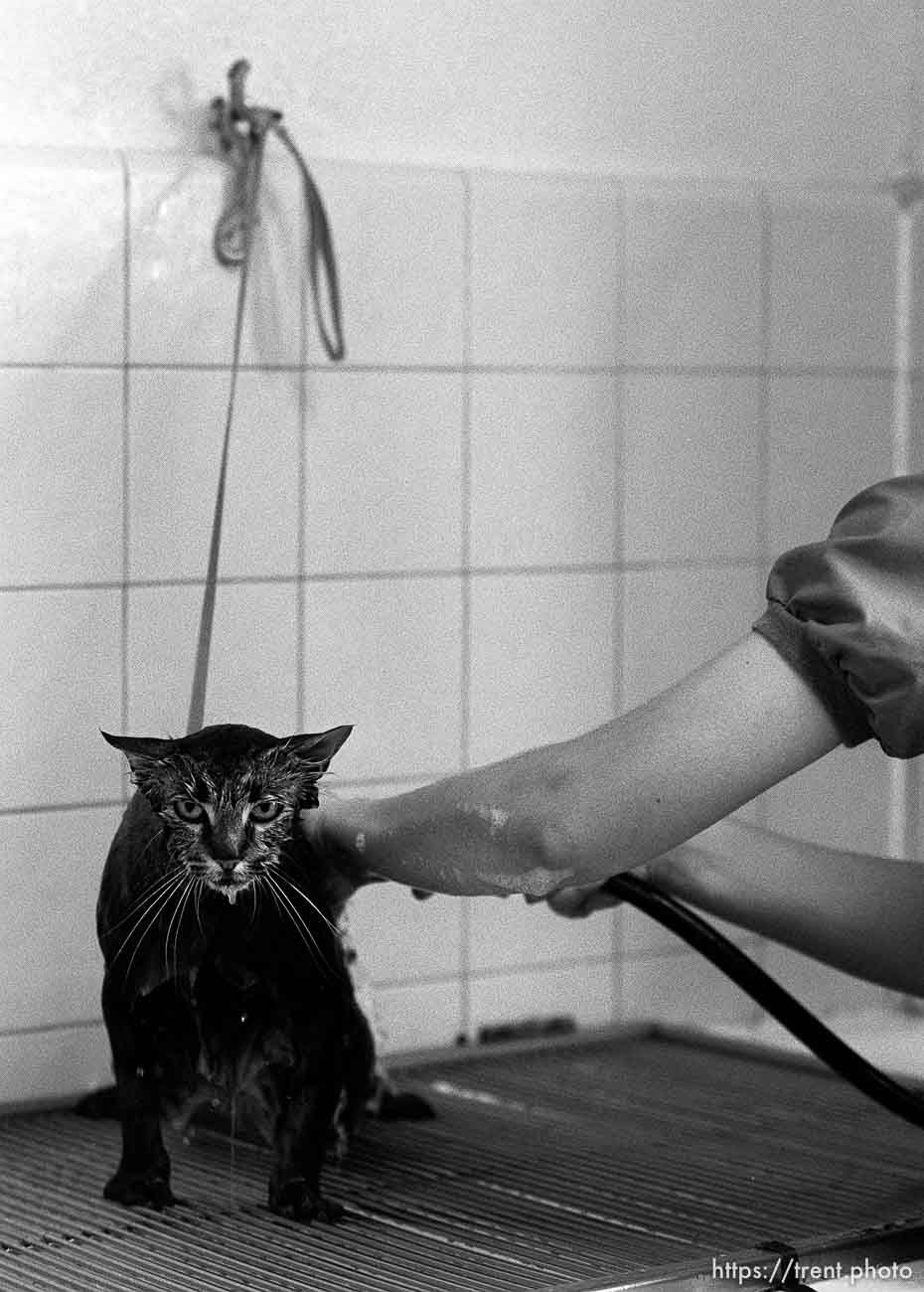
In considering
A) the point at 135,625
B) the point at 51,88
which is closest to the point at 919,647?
the point at 135,625

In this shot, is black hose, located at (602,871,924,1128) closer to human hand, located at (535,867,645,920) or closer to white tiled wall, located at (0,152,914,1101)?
human hand, located at (535,867,645,920)

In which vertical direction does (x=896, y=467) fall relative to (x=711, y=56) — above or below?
below

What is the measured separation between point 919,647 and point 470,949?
78 centimetres

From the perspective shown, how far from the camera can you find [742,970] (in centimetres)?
138

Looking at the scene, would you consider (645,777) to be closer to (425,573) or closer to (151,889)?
(151,889)

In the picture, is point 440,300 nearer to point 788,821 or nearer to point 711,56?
point 711,56

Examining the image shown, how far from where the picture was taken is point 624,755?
1.10 m

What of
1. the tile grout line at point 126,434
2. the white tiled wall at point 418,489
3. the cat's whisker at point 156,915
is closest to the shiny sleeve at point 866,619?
the cat's whisker at point 156,915

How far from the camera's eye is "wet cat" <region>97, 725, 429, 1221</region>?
119 cm

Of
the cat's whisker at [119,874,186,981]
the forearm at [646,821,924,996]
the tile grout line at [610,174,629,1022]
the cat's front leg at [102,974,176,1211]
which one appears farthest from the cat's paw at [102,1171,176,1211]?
→ the tile grout line at [610,174,629,1022]

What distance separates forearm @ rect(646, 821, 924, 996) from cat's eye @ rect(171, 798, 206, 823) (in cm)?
37

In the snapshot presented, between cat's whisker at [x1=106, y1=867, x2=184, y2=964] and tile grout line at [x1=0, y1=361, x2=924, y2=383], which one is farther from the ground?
tile grout line at [x1=0, y1=361, x2=924, y2=383]

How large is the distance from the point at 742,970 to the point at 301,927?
1.05 feet

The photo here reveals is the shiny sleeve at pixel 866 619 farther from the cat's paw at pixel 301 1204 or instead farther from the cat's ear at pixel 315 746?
the cat's paw at pixel 301 1204
